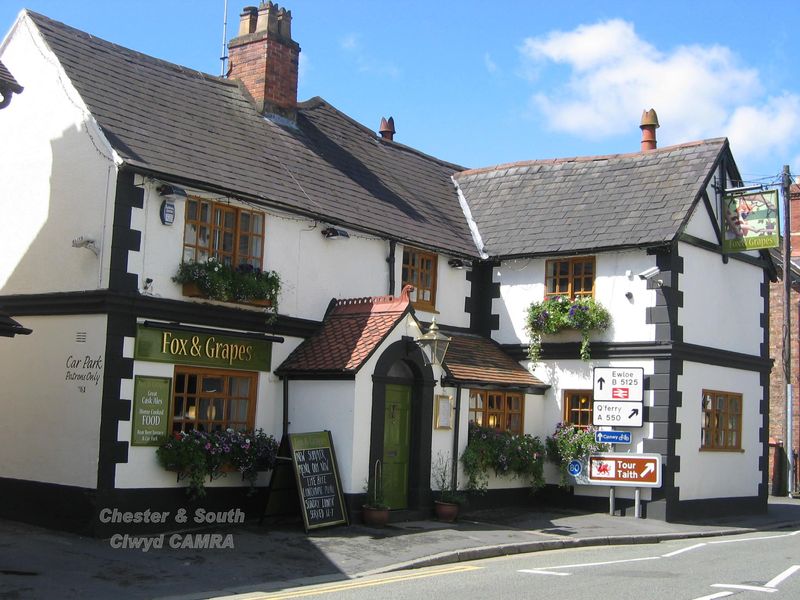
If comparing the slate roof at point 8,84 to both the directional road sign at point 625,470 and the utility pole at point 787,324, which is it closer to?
the directional road sign at point 625,470

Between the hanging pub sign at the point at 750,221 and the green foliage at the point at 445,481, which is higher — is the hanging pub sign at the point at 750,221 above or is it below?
above

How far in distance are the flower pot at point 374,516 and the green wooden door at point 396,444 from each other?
898 mm

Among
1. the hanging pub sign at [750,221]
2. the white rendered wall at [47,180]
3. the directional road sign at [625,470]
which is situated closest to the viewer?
the white rendered wall at [47,180]

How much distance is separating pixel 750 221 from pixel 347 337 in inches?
367

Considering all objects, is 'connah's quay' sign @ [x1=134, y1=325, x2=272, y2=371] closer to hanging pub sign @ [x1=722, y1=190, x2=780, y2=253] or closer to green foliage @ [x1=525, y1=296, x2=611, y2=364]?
green foliage @ [x1=525, y1=296, x2=611, y2=364]

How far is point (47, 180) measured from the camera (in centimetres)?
1578

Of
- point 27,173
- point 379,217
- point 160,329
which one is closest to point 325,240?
point 379,217

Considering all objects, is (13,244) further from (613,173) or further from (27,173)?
(613,173)

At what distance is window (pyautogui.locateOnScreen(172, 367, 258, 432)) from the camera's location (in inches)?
602

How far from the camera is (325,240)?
58.6 ft

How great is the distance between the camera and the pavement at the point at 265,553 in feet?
37.0

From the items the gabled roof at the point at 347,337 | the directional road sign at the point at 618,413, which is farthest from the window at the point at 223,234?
the directional road sign at the point at 618,413

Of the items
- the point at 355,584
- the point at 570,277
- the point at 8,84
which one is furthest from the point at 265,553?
the point at 570,277

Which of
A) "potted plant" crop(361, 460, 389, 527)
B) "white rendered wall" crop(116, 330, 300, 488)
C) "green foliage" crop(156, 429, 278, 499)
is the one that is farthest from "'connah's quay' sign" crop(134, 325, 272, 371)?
"potted plant" crop(361, 460, 389, 527)
